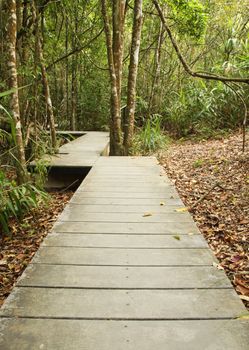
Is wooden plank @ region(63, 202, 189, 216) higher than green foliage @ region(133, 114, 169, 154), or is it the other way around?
wooden plank @ region(63, 202, 189, 216)

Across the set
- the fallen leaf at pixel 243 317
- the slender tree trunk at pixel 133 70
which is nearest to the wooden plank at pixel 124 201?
the fallen leaf at pixel 243 317

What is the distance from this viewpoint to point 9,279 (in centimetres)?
289

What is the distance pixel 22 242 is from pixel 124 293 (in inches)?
83.2

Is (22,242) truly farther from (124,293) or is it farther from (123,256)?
(124,293)

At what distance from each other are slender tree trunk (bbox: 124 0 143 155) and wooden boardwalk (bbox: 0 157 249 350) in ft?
14.5

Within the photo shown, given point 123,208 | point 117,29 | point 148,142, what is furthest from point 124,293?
point 148,142

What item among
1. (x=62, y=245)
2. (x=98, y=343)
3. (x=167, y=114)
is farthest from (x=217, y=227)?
(x=167, y=114)

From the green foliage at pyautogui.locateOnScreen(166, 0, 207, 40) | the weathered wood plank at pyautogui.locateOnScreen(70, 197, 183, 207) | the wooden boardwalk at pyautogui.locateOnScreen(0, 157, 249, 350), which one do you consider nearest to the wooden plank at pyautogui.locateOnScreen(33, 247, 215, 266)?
the wooden boardwalk at pyautogui.locateOnScreen(0, 157, 249, 350)

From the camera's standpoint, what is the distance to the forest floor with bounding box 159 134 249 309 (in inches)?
109

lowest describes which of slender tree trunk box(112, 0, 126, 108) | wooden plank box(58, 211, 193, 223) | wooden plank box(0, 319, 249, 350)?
wooden plank box(58, 211, 193, 223)

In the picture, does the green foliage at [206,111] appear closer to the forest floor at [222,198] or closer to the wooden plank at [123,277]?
the forest floor at [222,198]

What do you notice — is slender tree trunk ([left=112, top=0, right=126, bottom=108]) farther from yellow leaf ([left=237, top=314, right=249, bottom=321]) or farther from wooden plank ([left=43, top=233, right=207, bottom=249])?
yellow leaf ([left=237, top=314, right=249, bottom=321])

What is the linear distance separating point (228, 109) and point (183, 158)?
9.82 feet

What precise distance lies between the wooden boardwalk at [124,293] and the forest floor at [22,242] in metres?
0.60
